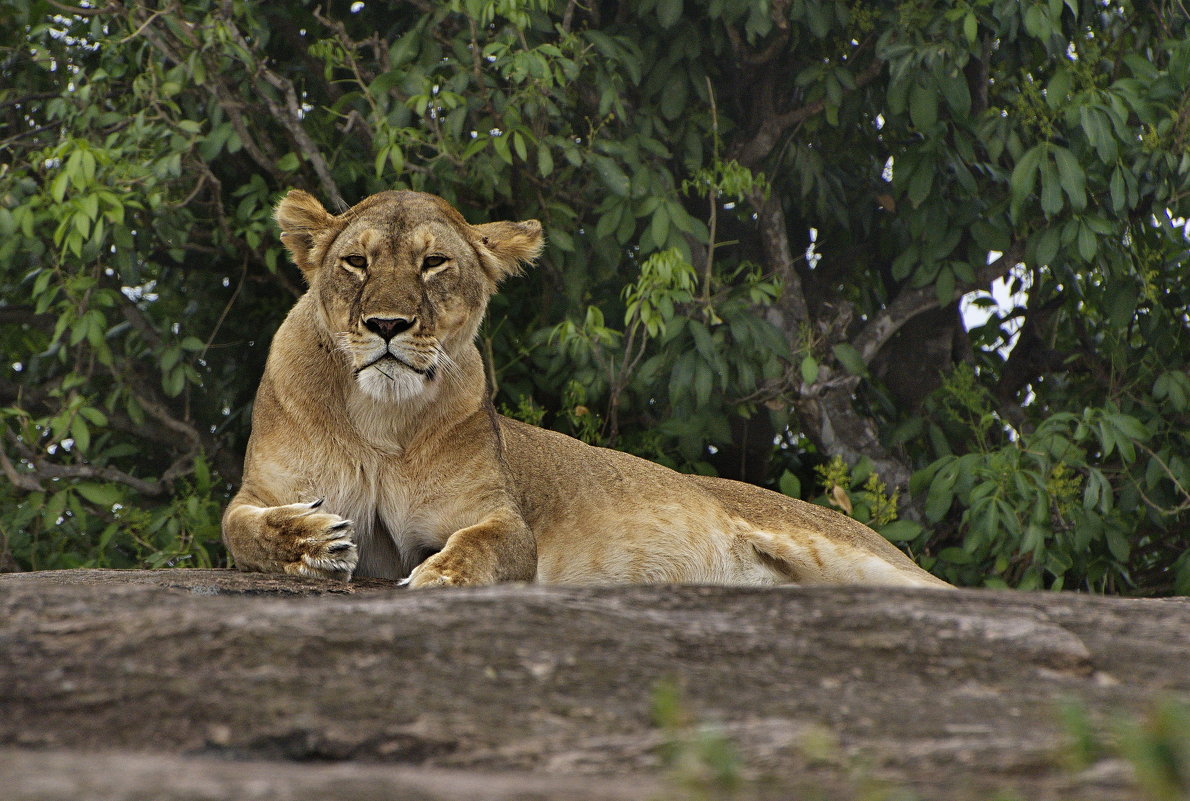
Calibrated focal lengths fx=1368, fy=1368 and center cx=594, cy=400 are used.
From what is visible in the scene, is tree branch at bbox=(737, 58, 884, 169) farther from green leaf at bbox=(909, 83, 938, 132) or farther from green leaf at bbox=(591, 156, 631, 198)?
green leaf at bbox=(591, 156, 631, 198)

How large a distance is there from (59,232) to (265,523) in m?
1.98

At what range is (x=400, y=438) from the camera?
14.0 feet

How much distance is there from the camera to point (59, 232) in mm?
5168

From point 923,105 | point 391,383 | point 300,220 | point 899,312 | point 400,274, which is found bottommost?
point 391,383

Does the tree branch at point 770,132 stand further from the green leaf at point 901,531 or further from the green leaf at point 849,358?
the green leaf at point 901,531

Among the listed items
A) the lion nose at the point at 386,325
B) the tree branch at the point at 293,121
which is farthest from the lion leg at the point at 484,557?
the tree branch at the point at 293,121

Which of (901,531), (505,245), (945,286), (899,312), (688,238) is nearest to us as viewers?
(505,245)

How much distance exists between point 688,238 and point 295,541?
3120 millimetres

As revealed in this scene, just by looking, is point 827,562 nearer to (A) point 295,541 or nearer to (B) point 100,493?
(A) point 295,541

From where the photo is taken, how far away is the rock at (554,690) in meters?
1.65

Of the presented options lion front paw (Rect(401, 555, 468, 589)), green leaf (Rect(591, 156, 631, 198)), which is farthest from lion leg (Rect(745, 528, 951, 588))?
lion front paw (Rect(401, 555, 468, 589))

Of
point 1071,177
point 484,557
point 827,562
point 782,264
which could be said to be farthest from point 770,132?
point 484,557

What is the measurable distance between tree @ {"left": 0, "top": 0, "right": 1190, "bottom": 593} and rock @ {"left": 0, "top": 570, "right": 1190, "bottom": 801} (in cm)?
300

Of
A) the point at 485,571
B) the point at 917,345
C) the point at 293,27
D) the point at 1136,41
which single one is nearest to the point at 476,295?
the point at 485,571
